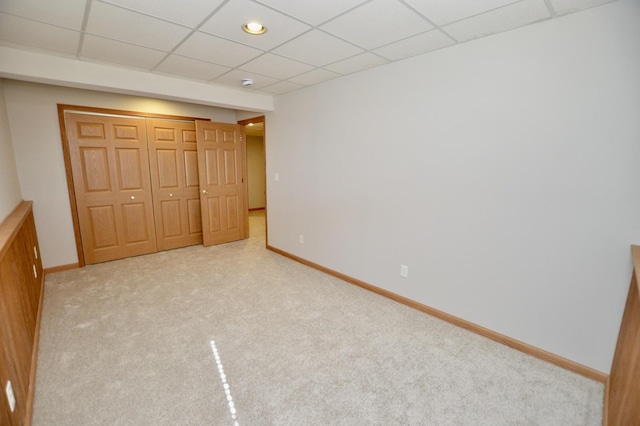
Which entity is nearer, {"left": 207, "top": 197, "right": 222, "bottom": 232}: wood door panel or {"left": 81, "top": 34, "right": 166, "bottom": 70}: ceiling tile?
{"left": 81, "top": 34, "right": 166, "bottom": 70}: ceiling tile

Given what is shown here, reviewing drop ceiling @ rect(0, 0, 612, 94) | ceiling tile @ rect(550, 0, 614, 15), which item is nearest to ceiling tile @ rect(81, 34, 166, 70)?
drop ceiling @ rect(0, 0, 612, 94)

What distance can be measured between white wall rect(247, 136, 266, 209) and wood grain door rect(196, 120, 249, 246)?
10.0 feet

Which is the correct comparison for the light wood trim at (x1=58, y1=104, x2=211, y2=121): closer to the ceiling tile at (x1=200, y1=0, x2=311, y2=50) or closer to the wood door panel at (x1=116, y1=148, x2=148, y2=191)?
the wood door panel at (x1=116, y1=148, x2=148, y2=191)

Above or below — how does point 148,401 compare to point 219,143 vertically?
below

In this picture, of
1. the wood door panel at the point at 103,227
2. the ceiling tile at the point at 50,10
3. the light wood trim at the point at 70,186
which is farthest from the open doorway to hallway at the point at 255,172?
the ceiling tile at the point at 50,10

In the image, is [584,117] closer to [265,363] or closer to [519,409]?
[519,409]

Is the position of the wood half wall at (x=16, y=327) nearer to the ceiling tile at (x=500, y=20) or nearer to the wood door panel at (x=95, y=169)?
the wood door panel at (x=95, y=169)

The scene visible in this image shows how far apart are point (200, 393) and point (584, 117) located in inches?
119

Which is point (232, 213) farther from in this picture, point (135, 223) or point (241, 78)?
point (241, 78)

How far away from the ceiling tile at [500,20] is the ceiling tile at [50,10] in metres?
2.47

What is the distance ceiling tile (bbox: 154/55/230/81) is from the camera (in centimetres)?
274

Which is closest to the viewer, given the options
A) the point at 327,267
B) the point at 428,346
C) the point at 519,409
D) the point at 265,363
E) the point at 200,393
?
the point at 519,409

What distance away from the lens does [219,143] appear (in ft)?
15.5

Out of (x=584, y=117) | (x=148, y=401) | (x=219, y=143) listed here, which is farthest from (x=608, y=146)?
(x=219, y=143)
